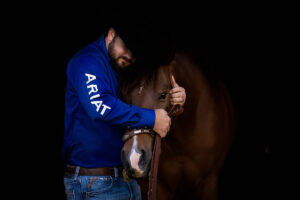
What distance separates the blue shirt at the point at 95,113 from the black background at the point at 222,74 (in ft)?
5.49

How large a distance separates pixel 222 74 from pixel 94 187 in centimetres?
210

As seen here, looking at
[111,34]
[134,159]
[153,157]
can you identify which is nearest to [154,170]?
[153,157]

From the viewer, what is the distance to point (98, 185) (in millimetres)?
2012

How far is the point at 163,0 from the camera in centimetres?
336

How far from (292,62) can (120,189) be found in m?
2.59

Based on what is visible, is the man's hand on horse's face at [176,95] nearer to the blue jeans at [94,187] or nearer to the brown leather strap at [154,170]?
the brown leather strap at [154,170]

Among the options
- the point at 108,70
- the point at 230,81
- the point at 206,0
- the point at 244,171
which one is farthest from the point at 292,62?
the point at 108,70

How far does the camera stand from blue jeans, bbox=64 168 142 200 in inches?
79.0

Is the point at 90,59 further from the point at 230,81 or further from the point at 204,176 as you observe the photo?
the point at 230,81

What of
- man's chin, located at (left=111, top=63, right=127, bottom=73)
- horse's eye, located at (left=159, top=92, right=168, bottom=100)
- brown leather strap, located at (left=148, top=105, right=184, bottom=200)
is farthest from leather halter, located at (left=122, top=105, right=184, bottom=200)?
→ man's chin, located at (left=111, top=63, right=127, bottom=73)

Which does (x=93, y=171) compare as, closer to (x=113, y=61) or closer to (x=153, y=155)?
(x=153, y=155)

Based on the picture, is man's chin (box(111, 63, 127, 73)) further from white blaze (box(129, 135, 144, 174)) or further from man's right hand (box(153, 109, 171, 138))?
white blaze (box(129, 135, 144, 174))

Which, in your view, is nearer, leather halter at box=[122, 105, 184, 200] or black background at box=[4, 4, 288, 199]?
leather halter at box=[122, 105, 184, 200]

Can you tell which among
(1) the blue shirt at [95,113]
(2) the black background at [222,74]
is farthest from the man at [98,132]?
(2) the black background at [222,74]
